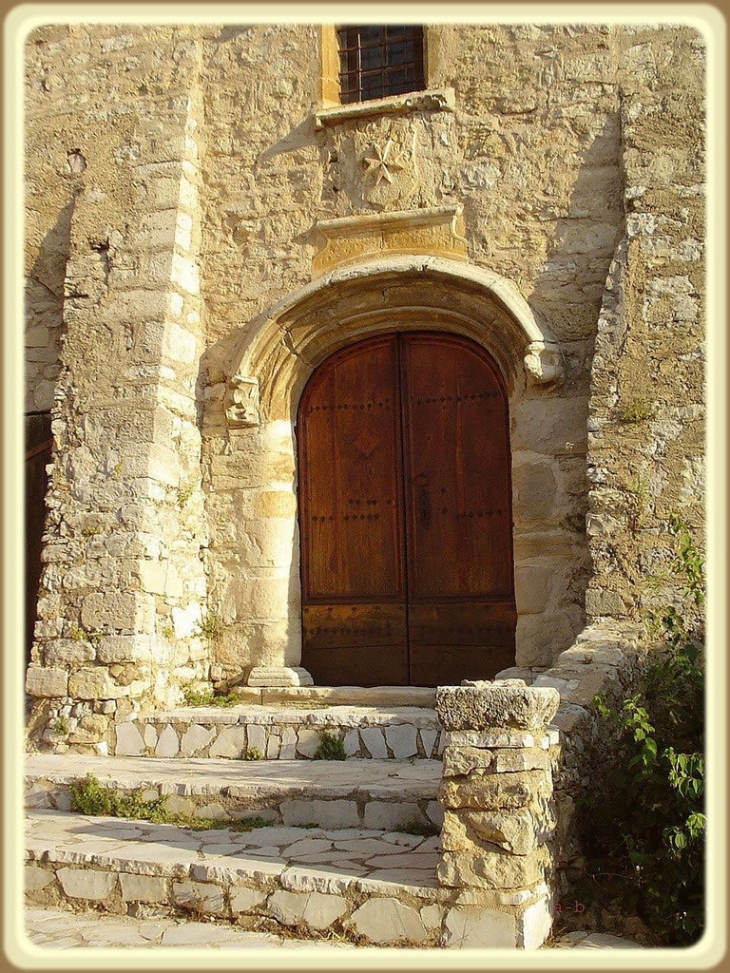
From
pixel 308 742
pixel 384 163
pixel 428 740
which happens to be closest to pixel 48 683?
pixel 308 742

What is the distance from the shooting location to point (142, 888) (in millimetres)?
4398

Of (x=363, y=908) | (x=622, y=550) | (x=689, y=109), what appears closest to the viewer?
(x=363, y=908)

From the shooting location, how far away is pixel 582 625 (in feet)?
20.1

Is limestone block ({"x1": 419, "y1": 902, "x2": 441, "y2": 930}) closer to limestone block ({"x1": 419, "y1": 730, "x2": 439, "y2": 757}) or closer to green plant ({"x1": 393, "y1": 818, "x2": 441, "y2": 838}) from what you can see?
green plant ({"x1": 393, "y1": 818, "x2": 441, "y2": 838})

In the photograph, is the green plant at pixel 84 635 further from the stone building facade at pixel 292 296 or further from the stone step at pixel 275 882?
the stone step at pixel 275 882

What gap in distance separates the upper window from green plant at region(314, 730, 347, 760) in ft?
14.1

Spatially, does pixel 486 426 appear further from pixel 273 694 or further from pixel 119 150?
pixel 119 150

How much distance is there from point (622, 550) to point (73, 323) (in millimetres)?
3921

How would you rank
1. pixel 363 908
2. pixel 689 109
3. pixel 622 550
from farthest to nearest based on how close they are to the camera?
pixel 689 109, pixel 622 550, pixel 363 908

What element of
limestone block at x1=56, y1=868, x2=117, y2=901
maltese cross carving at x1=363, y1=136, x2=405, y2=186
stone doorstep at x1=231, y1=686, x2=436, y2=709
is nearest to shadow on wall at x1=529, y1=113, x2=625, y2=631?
maltese cross carving at x1=363, y1=136, x2=405, y2=186

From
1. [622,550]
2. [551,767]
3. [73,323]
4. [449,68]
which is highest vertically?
[449,68]

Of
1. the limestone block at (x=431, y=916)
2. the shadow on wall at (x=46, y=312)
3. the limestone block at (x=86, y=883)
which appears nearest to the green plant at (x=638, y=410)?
the limestone block at (x=431, y=916)

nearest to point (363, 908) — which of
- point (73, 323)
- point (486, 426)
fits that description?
point (486, 426)

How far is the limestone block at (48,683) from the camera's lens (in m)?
6.37
